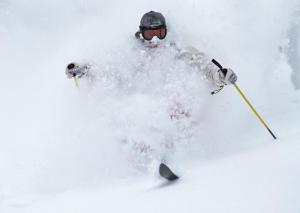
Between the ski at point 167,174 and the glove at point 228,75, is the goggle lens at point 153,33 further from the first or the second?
the ski at point 167,174

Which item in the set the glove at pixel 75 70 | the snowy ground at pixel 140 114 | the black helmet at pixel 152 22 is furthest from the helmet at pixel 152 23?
the glove at pixel 75 70

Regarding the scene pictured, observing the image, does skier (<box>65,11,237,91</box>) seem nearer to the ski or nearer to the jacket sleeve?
the jacket sleeve

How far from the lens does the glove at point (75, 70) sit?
15.9 ft

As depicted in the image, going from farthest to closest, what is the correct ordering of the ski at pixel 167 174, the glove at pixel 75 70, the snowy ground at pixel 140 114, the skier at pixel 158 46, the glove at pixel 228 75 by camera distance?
the glove at pixel 75 70
the skier at pixel 158 46
the glove at pixel 228 75
the ski at pixel 167 174
the snowy ground at pixel 140 114

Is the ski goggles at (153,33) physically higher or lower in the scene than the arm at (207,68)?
higher

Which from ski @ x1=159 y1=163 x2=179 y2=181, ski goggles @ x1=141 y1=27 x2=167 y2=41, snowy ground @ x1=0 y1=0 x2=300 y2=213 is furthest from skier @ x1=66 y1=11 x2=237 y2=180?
ski @ x1=159 y1=163 x2=179 y2=181

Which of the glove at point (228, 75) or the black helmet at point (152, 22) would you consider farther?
the black helmet at point (152, 22)

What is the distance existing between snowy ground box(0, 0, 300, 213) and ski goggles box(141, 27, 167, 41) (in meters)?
0.26

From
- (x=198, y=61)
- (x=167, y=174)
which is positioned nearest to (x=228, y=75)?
(x=198, y=61)

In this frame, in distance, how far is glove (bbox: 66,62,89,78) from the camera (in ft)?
15.9

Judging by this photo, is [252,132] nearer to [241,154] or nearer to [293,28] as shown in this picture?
[241,154]

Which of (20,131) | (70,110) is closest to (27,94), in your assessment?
(20,131)

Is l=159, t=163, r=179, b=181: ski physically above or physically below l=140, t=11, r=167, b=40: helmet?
below

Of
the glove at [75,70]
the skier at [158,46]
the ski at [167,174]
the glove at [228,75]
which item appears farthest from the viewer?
the glove at [75,70]
